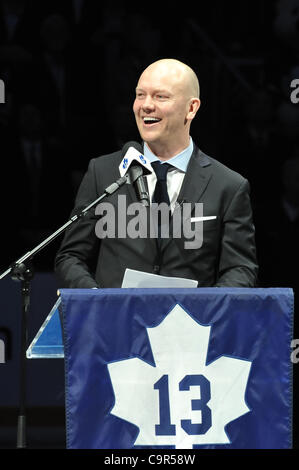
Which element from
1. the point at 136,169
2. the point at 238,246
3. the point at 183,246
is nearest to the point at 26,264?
the point at 136,169

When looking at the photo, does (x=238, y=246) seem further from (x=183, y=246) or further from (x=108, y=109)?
(x=108, y=109)

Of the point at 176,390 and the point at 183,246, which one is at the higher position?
the point at 183,246

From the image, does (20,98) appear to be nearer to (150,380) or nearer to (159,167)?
(159,167)

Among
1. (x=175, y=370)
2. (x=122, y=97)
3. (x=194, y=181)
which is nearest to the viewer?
(x=175, y=370)

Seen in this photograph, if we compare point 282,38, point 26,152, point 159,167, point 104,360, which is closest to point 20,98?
point 26,152

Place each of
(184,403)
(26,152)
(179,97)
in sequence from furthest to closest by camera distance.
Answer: (26,152) < (179,97) < (184,403)

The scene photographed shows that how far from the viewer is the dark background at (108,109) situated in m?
5.10

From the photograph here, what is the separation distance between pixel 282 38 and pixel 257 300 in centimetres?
310

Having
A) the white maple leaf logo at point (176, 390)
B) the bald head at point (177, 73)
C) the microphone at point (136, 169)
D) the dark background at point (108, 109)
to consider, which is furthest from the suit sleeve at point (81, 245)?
the dark background at point (108, 109)

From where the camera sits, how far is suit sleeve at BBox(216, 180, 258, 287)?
11.0 feet

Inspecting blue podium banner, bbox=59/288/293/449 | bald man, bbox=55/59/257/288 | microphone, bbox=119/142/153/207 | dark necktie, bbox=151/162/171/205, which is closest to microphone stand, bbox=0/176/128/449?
microphone, bbox=119/142/153/207

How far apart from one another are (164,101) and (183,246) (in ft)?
1.62

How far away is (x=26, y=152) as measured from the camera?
5.34m

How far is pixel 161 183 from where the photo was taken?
353cm
